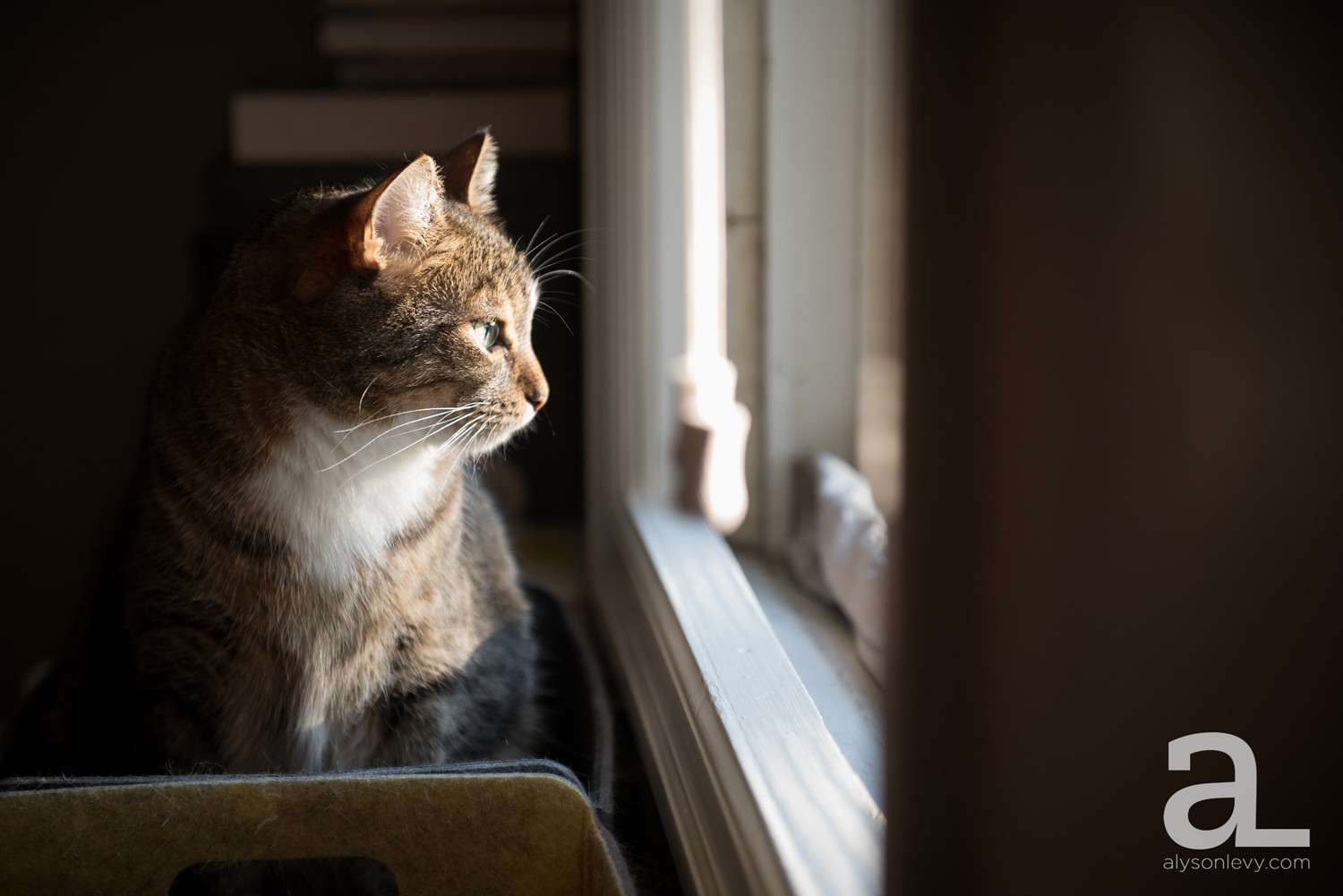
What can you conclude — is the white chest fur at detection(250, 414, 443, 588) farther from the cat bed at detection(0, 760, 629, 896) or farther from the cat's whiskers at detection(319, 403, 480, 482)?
the cat bed at detection(0, 760, 629, 896)

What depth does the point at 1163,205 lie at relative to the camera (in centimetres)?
29

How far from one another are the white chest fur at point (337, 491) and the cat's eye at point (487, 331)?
98mm

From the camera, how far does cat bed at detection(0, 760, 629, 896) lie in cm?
69

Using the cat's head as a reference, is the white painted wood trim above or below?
below

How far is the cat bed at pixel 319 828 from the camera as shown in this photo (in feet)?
2.27

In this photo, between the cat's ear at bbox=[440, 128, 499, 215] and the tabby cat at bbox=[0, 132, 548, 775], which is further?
the cat's ear at bbox=[440, 128, 499, 215]

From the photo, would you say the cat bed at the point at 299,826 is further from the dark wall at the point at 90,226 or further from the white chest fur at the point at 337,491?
the dark wall at the point at 90,226

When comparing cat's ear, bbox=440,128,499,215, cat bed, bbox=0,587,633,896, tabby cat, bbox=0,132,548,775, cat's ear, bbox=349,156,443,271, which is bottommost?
cat bed, bbox=0,587,633,896

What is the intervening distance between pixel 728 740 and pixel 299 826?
0.96 ft

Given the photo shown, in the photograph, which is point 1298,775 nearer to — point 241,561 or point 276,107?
point 241,561

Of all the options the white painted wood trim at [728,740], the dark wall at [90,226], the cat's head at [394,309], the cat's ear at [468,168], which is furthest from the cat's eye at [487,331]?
the dark wall at [90,226]

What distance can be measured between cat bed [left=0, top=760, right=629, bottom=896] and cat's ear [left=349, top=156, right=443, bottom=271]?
0.38 m

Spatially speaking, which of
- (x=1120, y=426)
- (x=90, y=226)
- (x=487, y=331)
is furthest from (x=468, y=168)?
(x=90, y=226)

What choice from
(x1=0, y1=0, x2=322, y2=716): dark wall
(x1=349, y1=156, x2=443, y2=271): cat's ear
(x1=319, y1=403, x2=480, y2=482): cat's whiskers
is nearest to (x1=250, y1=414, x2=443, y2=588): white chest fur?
(x1=319, y1=403, x2=480, y2=482): cat's whiskers
